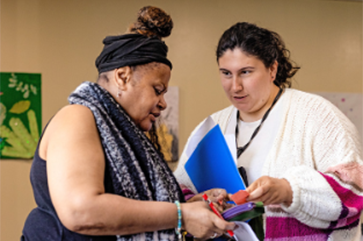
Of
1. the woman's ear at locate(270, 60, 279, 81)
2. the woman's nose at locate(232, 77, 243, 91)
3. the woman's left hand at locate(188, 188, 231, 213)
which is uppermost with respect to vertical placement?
the woman's ear at locate(270, 60, 279, 81)

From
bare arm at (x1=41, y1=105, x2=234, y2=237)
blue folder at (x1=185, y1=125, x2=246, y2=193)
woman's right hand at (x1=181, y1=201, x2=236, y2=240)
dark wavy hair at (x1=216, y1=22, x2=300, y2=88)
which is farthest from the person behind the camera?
dark wavy hair at (x1=216, y1=22, x2=300, y2=88)

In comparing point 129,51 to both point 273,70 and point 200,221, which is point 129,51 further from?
point 273,70

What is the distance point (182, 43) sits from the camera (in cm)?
334

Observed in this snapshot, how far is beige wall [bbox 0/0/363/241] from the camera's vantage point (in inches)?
118

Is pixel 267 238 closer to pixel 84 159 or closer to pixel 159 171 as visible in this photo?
pixel 159 171

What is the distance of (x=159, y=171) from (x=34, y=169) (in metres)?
0.30

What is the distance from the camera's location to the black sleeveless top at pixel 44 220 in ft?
2.64

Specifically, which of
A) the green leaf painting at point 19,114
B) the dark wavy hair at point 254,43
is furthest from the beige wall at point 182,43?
the dark wavy hair at point 254,43

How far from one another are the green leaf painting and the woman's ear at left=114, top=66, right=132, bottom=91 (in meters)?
2.30

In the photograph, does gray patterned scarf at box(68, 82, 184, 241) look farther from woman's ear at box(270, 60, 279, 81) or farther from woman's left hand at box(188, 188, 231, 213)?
woman's ear at box(270, 60, 279, 81)

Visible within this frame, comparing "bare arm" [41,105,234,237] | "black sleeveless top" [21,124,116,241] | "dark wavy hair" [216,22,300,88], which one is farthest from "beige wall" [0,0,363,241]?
"bare arm" [41,105,234,237]

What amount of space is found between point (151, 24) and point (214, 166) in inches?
18.9

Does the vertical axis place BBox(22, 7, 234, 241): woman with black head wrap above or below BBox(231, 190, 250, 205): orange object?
above

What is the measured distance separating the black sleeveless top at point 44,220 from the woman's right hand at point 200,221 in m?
0.17
